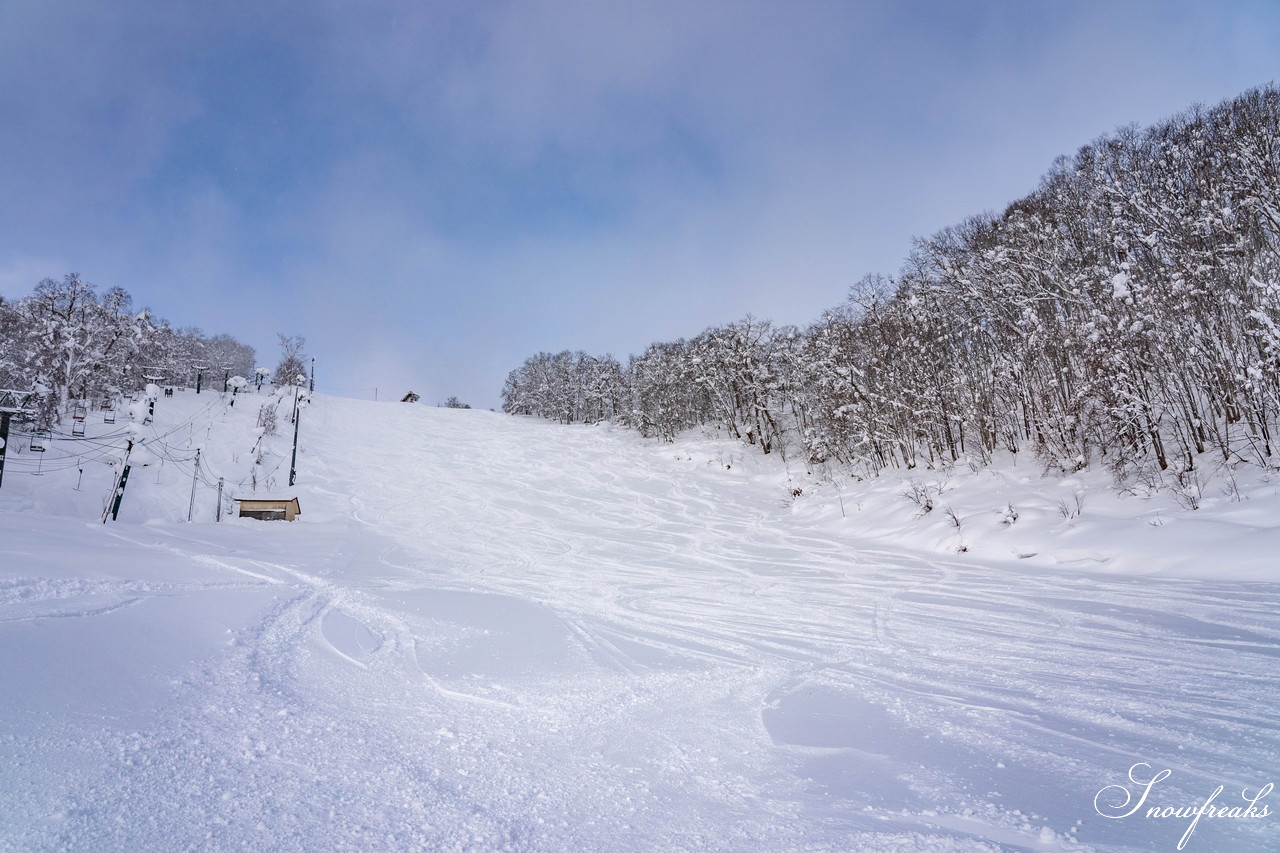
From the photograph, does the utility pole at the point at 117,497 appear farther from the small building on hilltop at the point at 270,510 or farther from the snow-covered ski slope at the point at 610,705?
the snow-covered ski slope at the point at 610,705

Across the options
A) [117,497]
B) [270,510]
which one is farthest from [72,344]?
[270,510]

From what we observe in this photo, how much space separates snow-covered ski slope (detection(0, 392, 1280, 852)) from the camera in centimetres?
224

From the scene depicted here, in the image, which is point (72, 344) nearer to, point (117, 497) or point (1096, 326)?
point (117, 497)

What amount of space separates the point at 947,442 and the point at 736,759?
2232cm

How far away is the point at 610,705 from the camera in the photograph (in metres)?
3.84

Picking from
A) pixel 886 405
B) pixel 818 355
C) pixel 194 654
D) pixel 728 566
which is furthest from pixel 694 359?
pixel 194 654

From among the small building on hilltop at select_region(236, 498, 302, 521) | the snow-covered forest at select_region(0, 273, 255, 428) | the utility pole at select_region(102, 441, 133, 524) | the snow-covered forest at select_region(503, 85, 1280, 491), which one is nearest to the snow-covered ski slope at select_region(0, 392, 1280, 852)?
the snow-covered forest at select_region(503, 85, 1280, 491)

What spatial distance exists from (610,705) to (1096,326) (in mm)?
15395

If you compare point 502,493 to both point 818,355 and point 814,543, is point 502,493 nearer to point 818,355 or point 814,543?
point 814,543

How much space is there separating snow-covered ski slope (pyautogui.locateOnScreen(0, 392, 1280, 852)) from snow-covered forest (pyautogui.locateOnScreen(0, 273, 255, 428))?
24.2 m

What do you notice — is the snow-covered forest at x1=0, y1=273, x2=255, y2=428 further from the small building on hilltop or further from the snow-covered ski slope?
the snow-covered ski slope

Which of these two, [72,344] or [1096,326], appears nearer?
[1096,326]

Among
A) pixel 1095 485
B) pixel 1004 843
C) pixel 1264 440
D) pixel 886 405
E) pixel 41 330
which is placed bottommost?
pixel 1004 843

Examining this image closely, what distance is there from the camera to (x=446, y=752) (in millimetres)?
2904
